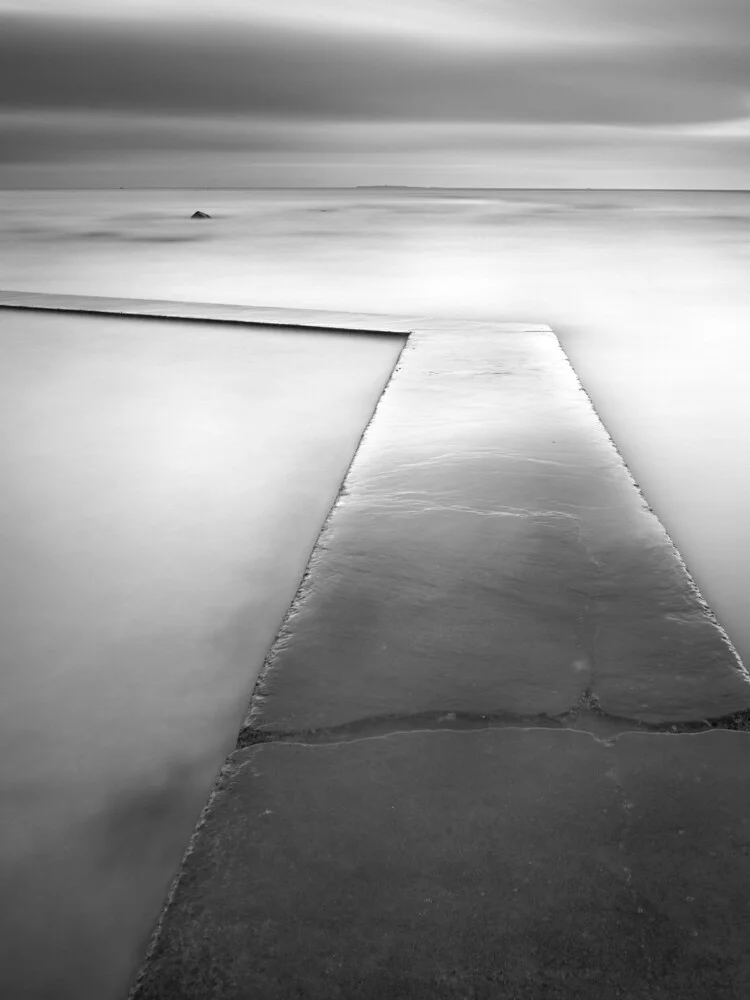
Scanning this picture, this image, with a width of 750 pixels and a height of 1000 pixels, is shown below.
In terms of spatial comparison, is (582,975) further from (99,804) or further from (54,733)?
(54,733)

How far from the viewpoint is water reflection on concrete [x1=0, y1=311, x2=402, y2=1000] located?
991 millimetres

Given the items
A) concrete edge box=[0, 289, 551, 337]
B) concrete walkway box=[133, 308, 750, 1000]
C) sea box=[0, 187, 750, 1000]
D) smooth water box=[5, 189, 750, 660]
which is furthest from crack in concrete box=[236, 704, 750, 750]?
concrete edge box=[0, 289, 551, 337]

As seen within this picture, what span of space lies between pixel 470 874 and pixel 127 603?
1091 mm

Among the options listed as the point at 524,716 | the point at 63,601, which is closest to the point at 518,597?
the point at 524,716

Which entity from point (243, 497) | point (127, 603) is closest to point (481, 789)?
point (127, 603)

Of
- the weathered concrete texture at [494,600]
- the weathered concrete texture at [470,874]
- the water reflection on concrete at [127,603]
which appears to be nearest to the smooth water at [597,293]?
the weathered concrete texture at [494,600]

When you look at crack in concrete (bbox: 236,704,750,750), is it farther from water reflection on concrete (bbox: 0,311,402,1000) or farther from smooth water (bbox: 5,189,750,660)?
smooth water (bbox: 5,189,750,660)

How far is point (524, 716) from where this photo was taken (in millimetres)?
1102

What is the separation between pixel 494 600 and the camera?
4.66ft

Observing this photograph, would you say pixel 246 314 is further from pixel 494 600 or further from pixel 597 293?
pixel 494 600

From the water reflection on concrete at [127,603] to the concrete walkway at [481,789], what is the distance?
0.18 meters

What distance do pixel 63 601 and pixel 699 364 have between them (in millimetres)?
3556

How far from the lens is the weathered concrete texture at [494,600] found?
3.78 ft

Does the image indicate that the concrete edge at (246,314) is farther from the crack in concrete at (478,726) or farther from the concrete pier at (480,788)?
the crack in concrete at (478,726)
